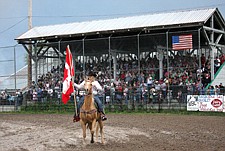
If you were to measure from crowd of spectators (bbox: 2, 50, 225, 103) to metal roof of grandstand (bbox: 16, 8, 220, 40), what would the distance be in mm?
2702

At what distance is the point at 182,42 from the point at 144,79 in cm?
464

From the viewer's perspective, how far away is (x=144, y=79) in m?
32.7

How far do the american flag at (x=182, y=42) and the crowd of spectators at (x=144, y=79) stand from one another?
1.64 metres

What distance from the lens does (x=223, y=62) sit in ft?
107

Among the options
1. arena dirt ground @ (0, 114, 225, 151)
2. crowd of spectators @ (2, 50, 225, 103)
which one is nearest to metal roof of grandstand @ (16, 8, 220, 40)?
crowd of spectators @ (2, 50, 225, 103)

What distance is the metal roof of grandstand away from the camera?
31822mm

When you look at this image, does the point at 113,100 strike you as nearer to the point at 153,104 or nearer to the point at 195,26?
the point at 153,104

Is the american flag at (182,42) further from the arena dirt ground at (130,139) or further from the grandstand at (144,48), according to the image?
the arena dirt ground at (130,139)

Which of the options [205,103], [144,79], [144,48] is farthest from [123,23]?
→ [205,103]

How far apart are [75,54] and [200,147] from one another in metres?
24.4

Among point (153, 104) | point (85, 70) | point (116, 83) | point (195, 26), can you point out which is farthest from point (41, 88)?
point (195, 26)

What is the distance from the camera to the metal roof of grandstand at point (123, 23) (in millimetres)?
31822

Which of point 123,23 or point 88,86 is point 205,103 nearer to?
point 123,23

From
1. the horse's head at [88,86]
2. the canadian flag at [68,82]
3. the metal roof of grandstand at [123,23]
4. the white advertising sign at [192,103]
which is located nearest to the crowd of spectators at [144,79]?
the white advertising sign at [192,103]
